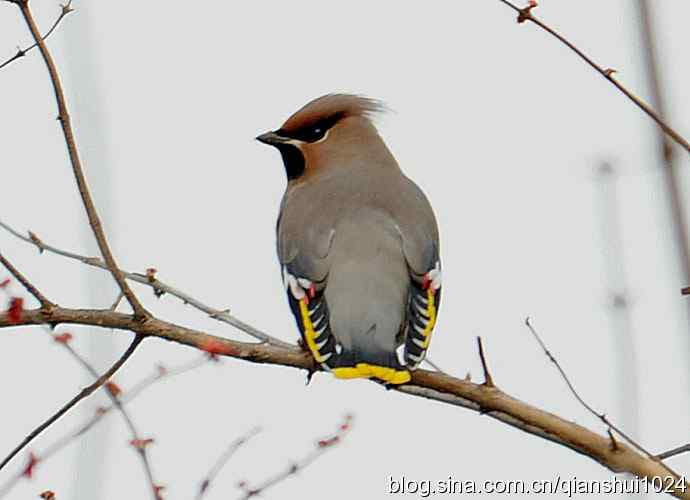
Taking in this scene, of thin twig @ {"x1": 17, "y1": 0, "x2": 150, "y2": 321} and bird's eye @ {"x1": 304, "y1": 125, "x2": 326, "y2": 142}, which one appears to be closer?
thin twig @ {"x1": 17, "y1": 0, "x2": 150, "y2": 321}

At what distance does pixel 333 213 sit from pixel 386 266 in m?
0.38

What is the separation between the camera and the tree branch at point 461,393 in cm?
285

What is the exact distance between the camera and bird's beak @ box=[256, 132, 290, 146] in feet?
17.8

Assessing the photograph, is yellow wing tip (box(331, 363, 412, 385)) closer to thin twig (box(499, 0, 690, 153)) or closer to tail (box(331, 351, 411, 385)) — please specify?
tail (box(331, 351, 411, 385))

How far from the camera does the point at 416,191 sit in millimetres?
5039

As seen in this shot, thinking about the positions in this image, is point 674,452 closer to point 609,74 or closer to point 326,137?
point 609,74

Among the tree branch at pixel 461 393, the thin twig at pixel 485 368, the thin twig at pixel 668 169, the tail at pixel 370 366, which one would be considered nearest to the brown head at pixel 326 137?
the tail at pixel 370 366

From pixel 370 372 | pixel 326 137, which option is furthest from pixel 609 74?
pixel 326 137

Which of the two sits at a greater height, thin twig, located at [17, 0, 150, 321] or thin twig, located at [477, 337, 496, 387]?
thin twig, located at [17, 0, 150, 321]

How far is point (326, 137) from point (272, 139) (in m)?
0.24

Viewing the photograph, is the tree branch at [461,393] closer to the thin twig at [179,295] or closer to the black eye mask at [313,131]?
the thin twig at [179,295]

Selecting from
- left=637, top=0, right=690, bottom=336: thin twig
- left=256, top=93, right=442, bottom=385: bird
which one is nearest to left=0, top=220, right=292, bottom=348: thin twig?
left=256, top=93, right=442, bottom=385: bird

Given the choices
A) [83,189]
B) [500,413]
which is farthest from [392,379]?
[83,189]

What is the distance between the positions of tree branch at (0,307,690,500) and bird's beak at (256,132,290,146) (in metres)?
1.96
